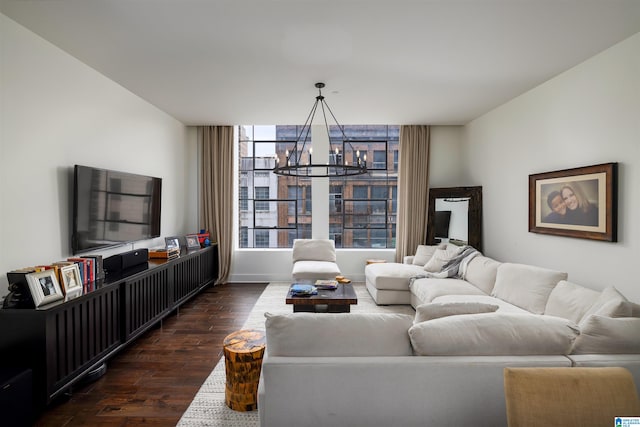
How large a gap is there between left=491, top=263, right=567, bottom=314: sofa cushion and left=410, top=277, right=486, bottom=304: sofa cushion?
0.28 m

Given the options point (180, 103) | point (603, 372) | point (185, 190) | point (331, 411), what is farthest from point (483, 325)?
point (185, 190)

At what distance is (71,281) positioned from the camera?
2512 mm

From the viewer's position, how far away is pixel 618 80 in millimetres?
2760

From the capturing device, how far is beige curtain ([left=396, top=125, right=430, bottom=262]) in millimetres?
5711

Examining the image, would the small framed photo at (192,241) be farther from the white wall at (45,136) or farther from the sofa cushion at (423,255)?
the sofa cushion at (423,255)

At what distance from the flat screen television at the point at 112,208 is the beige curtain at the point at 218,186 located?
1291mm

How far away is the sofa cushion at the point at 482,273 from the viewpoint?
12.1 ft

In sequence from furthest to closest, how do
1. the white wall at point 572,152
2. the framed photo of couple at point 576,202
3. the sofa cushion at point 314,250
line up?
the sofa cushion at point 314,250 → the framed photo of couple at point 576,202 → the white wall at point 572,152

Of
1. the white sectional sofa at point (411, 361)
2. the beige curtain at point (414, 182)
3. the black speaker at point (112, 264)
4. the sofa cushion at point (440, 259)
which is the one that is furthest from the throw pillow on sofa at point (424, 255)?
the black speaker at point (112, 264)

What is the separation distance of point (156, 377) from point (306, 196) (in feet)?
12.8

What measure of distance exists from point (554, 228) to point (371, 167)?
3196 millimetres

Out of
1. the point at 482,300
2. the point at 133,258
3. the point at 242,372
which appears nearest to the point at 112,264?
the point at 133,258

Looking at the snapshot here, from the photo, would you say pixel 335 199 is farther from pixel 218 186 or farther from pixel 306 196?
pixel 218 186

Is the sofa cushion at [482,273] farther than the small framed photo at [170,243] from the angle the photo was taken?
No
